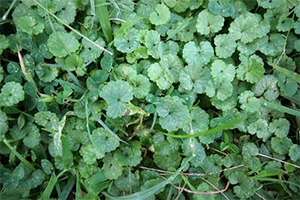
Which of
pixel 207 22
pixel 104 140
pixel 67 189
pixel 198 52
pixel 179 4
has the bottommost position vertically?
pixel 67 189

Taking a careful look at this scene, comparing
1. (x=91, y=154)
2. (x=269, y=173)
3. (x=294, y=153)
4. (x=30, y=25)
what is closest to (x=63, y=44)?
(x=30, y=25)

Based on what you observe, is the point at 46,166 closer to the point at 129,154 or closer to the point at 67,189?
the point at 67,189

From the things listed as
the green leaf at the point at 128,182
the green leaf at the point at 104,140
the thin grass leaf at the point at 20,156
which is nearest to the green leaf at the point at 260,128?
the green leaf at the point at 128,182

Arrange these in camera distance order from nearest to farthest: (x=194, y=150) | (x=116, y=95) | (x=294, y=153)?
(x=116, y=95)
(x=194, y=150)
(x=294, y=153)

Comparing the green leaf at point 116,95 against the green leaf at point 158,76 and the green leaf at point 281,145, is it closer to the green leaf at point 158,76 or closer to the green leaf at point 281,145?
the green leaf at point 158,76

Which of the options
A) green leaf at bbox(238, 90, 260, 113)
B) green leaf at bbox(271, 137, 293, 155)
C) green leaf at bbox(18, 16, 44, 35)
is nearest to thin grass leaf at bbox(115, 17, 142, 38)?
green leaf at bbox(18, 16, 44, 35)

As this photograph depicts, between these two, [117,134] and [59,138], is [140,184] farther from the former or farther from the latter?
[59,138]

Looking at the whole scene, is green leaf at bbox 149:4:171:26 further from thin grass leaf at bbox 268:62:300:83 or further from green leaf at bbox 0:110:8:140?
green leaf at bbox 0:110:8:140
